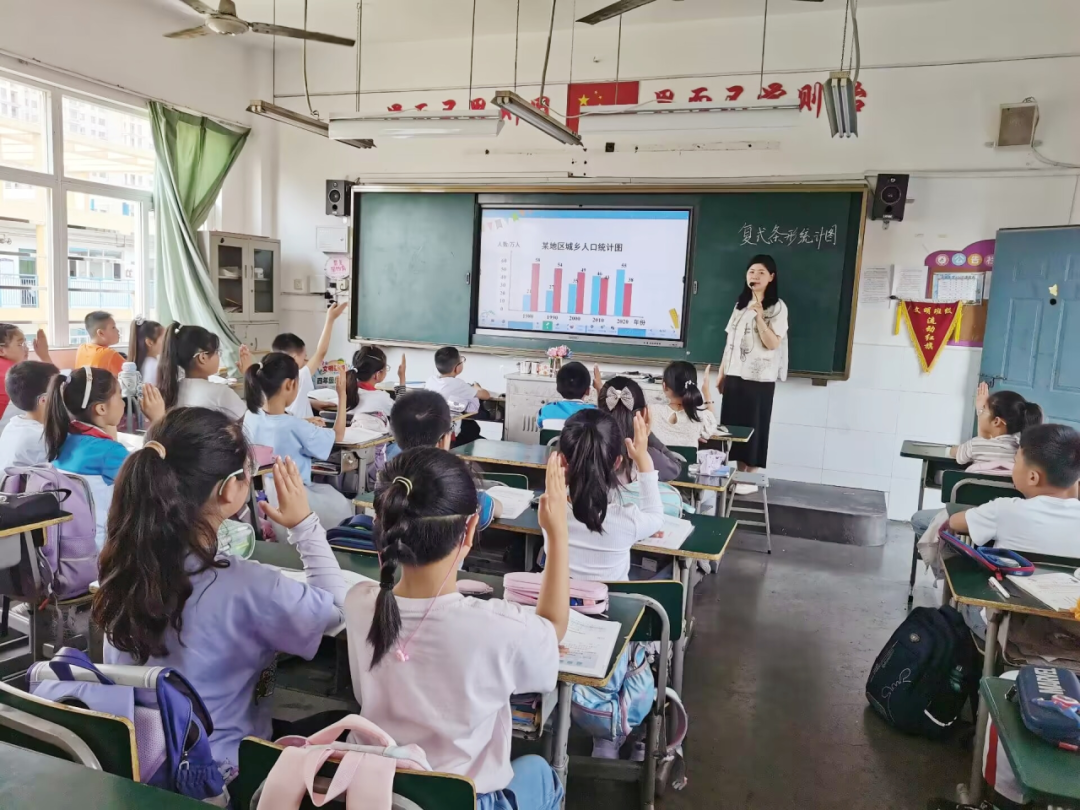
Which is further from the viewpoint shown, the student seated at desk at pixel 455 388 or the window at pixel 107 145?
the window at pixel 107 145

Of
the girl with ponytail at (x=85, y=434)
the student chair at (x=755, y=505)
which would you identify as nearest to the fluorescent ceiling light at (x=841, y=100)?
the student chair at (x=755, y=505)

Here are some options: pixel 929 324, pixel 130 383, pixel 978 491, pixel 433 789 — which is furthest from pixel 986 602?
pixel 130 383

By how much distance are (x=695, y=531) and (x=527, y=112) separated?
8.06ft

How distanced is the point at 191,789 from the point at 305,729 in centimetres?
35

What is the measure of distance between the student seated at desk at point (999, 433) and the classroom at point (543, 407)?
2 centimetres

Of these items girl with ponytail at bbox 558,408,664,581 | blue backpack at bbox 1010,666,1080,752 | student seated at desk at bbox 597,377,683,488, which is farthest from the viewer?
student seated at desk at bbox 597,377,683,488

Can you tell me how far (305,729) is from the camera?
5.21ft

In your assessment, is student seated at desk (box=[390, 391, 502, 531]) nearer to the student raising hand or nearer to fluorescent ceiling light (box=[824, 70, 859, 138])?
the student raising hand

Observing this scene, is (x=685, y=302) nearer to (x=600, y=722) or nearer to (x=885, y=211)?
(x=885, y=211)

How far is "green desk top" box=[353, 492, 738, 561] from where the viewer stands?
2.49 meters

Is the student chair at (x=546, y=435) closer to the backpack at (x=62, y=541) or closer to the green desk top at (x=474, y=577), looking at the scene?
the green desk top at (x=474, y=577)

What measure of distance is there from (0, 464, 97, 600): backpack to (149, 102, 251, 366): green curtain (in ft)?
14.4

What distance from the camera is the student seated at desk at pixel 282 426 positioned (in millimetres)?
3346

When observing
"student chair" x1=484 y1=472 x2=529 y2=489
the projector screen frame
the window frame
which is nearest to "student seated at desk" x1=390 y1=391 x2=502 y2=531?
"student chair" x1=484 y1=472 x2=529 y2=489
